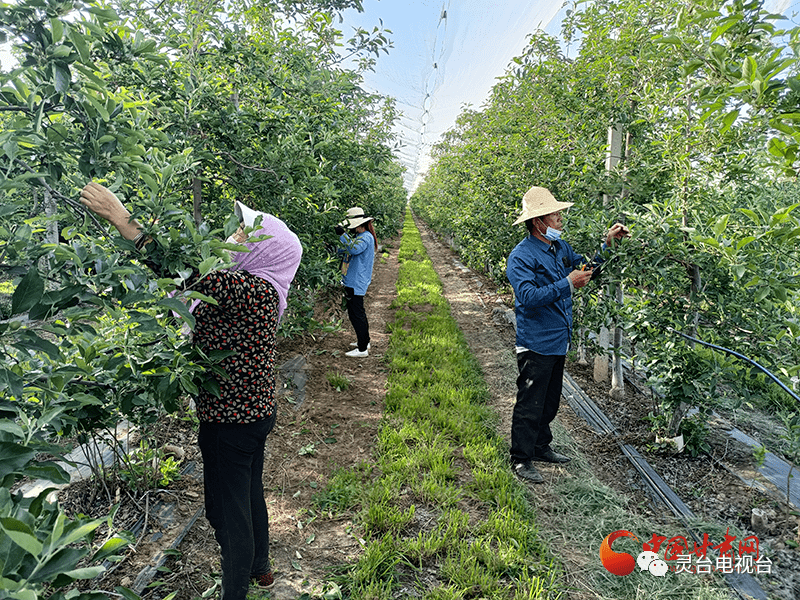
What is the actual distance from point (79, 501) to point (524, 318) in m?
2.95

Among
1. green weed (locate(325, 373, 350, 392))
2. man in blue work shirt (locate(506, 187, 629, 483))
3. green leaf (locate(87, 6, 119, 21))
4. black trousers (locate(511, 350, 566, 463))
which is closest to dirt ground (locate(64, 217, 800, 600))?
green weed (locate(325, 373, 350, 392))

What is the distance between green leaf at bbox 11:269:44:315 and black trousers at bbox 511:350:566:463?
2.81 m

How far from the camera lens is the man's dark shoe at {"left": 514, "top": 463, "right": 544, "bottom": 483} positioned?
3279 mm

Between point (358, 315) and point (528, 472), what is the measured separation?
3.05 metres

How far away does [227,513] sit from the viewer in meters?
1.99

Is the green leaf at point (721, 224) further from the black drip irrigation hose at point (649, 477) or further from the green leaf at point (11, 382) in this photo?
the green leaf at point (11, 382)

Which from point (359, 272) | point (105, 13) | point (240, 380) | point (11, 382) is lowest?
point (240, 380)

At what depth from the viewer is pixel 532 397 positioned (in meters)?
3.27

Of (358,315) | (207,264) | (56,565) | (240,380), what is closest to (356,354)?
(358,315)

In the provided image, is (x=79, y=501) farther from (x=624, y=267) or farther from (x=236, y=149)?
(x=624, y=267)

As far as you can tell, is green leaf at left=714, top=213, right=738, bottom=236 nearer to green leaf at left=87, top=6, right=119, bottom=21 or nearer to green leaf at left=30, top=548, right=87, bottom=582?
green leaf at left=87, top=6, right=119, bottom=21

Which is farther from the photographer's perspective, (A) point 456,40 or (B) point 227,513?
(A) point 456,40

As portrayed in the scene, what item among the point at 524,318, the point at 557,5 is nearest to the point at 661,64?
the point at 524,318

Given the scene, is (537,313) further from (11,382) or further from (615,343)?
(11,382)
